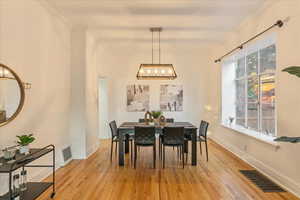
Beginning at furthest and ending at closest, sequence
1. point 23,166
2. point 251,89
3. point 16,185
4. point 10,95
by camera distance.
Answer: point 251,89, point 10,95, point 16,185, point 23,166

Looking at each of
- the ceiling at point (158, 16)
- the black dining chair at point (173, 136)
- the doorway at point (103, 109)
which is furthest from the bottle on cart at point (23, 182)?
the doorway at point (103, 109)

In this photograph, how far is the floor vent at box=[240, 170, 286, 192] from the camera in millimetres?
3486

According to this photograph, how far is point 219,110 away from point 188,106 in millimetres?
1682

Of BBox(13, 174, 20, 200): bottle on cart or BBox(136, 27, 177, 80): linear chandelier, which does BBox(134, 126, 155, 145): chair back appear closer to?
BBox(136, 27, 177, 80): linear chandelier

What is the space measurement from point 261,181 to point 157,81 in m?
5.12

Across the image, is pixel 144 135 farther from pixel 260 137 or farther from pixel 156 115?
pixel 260 137

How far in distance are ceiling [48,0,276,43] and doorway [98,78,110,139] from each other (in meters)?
2.21

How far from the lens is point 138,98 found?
820 centimetres

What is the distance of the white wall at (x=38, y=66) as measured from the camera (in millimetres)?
3027

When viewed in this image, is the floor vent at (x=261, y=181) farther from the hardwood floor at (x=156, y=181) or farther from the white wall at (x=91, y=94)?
the white wall at (x=91, y=94)

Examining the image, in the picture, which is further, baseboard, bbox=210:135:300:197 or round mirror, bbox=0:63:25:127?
baseboard, bbox=210:135:300:197

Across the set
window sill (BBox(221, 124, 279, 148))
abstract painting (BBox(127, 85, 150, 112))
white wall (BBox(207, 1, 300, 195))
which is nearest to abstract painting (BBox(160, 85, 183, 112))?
abstract painting (BBox(127, 85, 150, 112))

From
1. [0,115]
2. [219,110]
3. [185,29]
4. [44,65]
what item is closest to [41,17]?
[44,65]

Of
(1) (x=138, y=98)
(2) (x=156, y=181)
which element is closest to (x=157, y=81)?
(1) (x=138, y=98)
